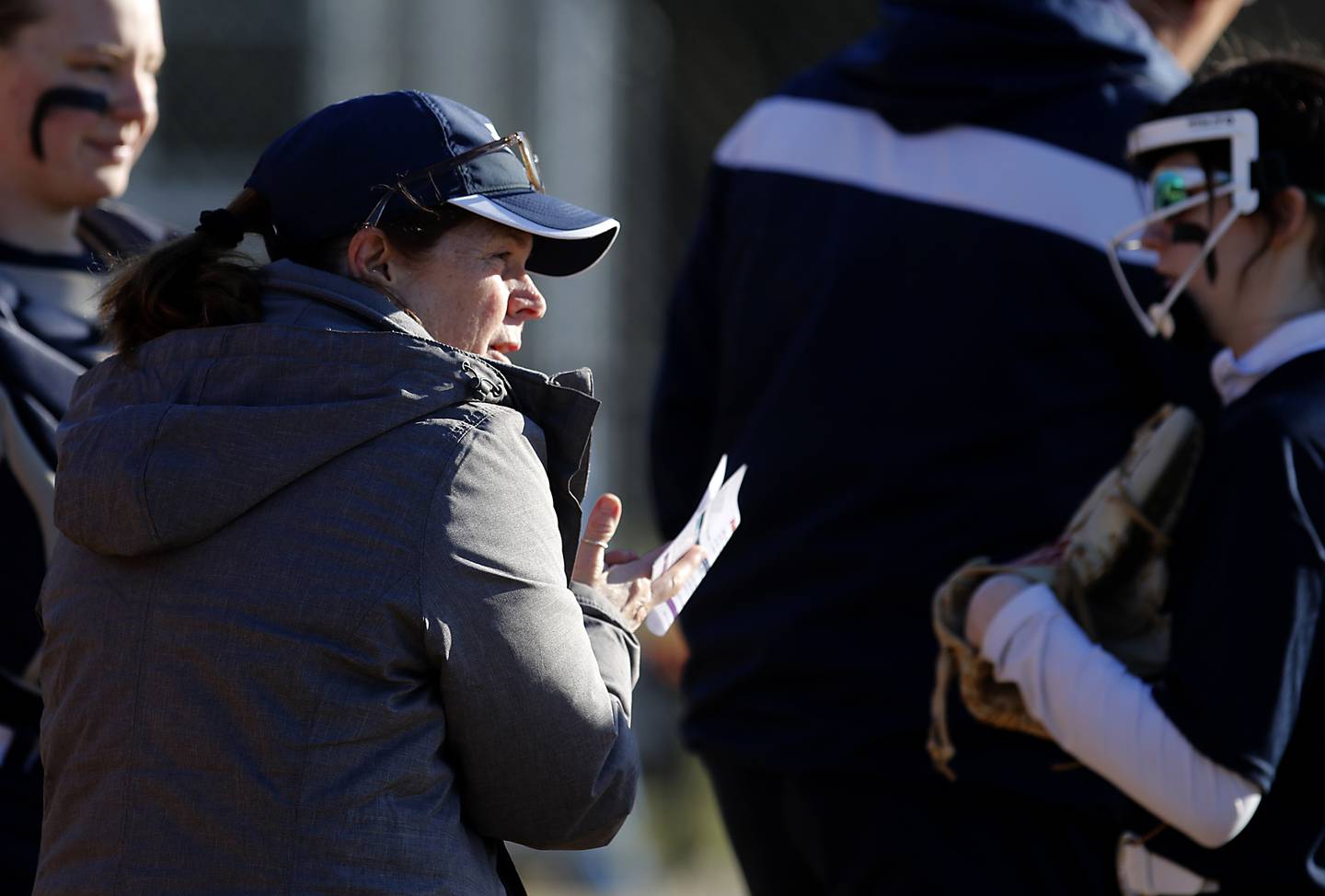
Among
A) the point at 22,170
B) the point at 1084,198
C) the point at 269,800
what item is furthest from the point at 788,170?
the point at 269,800

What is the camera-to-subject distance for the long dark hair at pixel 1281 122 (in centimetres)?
238

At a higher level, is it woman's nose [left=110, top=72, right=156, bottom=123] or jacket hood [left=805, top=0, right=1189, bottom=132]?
jacket hood [left=805, top=0, right=1189, bottom=132]

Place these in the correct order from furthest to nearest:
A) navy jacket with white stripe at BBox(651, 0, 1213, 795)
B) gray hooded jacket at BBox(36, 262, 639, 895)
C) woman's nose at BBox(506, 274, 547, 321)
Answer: navy jacket with white stripe at BBox(651, 0, 1213, 795), woman's nose at BBox(506, 274, 547, 321), gray hooded jacket at BBox(36, 262, 639, 895)

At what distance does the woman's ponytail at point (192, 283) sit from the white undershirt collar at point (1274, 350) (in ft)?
4.57

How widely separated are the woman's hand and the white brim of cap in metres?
0.30

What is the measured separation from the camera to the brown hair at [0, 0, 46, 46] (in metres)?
2.77

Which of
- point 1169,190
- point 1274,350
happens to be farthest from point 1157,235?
point 1274,350

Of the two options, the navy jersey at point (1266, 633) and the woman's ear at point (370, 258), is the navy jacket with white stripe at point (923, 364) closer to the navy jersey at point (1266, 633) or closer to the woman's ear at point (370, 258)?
the navy jersey at point (1266, 633)

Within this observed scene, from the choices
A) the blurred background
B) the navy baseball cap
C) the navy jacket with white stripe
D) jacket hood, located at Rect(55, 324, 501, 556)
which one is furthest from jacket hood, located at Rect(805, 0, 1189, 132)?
the blurred background

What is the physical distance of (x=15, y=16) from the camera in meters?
2.77

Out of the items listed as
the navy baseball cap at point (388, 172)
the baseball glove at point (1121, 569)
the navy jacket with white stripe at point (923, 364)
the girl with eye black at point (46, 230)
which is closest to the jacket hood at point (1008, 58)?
the navy jacket with white stripe at point (923, 364)

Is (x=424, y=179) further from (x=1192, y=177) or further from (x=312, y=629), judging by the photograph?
(x=1192, y=177)

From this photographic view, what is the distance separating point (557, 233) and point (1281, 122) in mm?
1186

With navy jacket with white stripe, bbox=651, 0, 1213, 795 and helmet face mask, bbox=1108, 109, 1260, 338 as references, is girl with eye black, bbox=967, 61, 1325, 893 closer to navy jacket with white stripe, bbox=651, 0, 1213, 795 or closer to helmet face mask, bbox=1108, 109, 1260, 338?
helmet face mask, bbox=1108, 109, 1260, 338
